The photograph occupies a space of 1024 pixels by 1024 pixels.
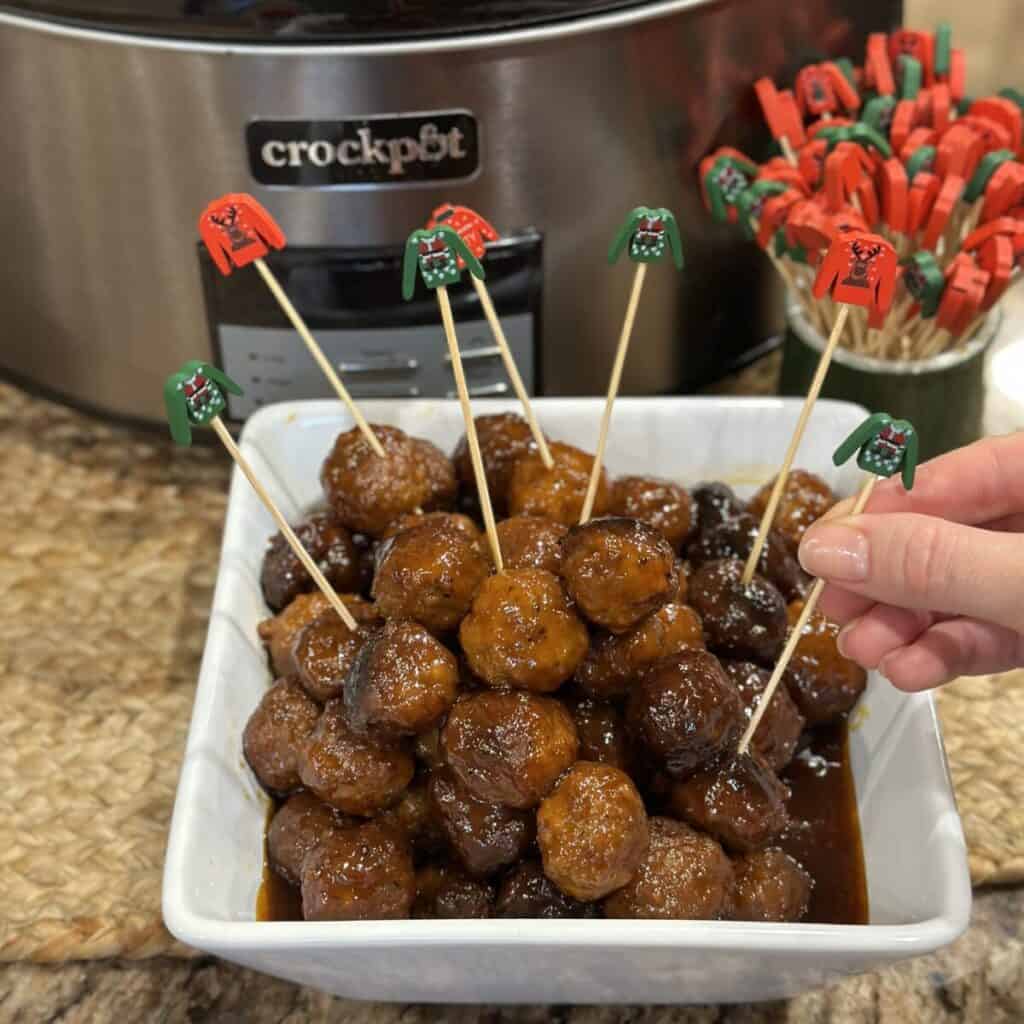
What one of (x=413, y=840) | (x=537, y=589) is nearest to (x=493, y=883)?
(x=413, y=840)

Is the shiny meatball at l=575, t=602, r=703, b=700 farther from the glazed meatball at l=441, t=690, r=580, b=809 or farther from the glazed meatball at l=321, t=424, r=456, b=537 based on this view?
the glazed meatball at l=321, t=424, r=456, b=537

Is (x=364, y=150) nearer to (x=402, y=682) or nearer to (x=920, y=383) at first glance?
(x=402, y=682)

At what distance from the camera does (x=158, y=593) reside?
141 centimetres

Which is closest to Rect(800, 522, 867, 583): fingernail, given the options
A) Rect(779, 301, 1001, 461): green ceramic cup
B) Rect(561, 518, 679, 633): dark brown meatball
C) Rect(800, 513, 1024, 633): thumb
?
Rect(800, 513, 1024, 633): thumb

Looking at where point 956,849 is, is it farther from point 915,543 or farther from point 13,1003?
point 13,1003

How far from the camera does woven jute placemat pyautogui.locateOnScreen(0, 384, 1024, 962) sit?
1117 mm

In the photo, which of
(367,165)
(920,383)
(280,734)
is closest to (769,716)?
(280,734)

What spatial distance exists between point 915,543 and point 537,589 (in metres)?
0.29

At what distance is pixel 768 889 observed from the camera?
967 millimetres

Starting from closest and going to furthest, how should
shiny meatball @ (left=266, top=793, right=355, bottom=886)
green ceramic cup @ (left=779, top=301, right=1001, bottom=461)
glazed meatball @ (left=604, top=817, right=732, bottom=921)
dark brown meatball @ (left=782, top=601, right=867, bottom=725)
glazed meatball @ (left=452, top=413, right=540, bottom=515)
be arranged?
1. glazed meatball @ (left=604, top=817, right=732, bottom=921)
2. shiny meatball @ (left=266, top=793, right=355, bottom=886)
3. dark brown meatball @ (left=782, top=601, right=867, bottom=725)
4. glazed meatball @ (left=452, top=413, right=540, bottom=515)
5. green ceramic cup @ (left=779, top=301, right=1001, bottom=461)

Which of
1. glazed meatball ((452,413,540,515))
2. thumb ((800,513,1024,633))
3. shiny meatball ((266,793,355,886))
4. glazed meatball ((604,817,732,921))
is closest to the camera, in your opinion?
thumb ((800,513,1024,633))

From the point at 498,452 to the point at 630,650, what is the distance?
1.02 ft

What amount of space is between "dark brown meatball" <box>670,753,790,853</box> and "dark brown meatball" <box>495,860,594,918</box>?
0.11 m

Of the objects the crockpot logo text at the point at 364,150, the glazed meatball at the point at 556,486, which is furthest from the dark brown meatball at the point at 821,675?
the crockpot logo text at the point at 364,150
